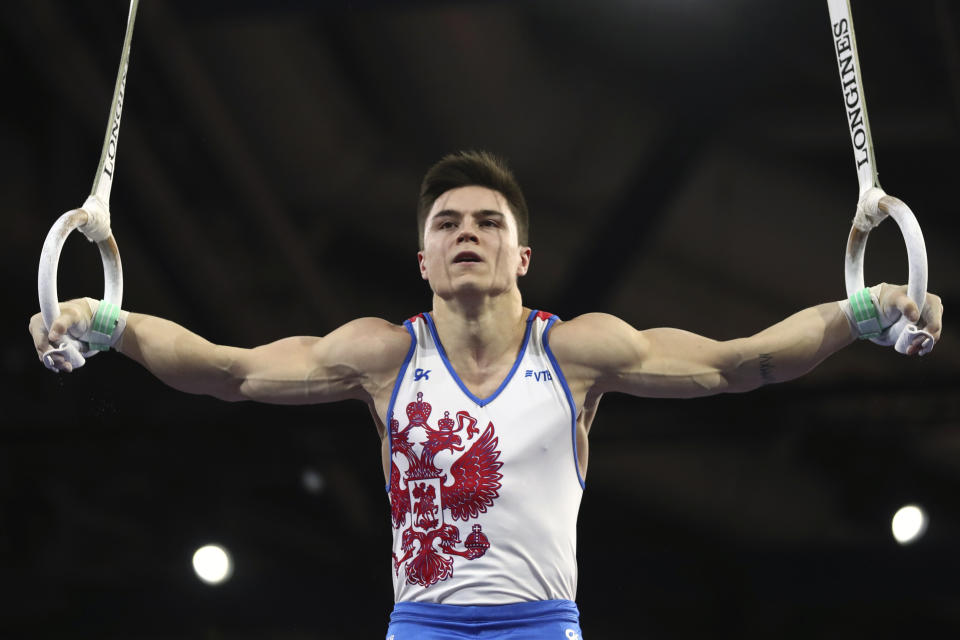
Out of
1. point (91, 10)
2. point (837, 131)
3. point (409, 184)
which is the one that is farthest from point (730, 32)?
point (91, 10)

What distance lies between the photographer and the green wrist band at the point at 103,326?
3.02m

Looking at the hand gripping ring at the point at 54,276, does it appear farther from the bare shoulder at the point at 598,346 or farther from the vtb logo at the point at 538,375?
the bare shoulder at the point at 598,346

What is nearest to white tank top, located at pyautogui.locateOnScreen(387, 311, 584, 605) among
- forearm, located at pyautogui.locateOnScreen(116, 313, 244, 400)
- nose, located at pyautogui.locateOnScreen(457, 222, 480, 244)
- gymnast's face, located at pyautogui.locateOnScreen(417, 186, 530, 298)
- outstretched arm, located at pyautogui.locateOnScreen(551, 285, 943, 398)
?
outstretched arm, located at pyautogui.locateOnScreen(551, 285, 943, 398)

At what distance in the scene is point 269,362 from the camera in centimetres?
318

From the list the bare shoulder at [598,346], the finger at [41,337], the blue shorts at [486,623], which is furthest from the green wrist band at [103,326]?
the bare shoulder at [598,346]

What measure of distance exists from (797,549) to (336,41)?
3.79 m

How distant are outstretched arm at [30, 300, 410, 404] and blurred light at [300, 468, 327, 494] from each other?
9.32 ft

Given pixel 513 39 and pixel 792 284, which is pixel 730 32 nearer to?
pixel 513 39

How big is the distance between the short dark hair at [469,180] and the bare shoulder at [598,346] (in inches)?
16.5

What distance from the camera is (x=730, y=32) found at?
5.07 meters

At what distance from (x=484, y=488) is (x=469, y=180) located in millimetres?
1004

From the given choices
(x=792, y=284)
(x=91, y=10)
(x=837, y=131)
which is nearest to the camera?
(x=91, y=10)

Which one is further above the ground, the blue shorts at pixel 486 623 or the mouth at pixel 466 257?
the mouth at pixel 466 257

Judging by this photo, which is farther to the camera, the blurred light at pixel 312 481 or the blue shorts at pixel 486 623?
the blurred light at pixel 312 481
